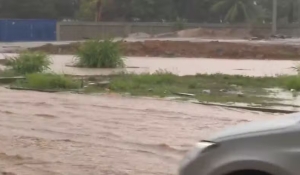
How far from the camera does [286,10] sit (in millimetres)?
100438

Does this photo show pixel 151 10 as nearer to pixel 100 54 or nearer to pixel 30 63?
pixel 100 54

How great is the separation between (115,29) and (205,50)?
36746mm

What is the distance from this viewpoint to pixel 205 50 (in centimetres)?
4797

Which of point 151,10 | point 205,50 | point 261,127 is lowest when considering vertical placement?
point 261,127

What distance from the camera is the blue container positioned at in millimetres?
72625

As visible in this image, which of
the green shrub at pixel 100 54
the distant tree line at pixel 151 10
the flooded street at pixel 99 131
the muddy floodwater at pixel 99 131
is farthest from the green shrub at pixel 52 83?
the distant tree line at pixel 151 10

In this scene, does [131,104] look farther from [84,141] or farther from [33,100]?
[84,141]

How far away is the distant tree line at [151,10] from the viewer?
91000 mm

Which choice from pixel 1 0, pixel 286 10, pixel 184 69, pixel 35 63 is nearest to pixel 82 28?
pixel 1 0

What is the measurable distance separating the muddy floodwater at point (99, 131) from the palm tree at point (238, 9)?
2816 inches

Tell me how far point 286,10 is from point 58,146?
91498mm

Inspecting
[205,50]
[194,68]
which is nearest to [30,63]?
[194,68]

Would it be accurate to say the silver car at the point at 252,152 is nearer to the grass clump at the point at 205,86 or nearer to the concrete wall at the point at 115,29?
the grass clump at the point at 205,86

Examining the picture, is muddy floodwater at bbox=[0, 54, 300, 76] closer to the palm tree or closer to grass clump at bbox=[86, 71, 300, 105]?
grass clump at bbox=[86, 71, 300, 105]
